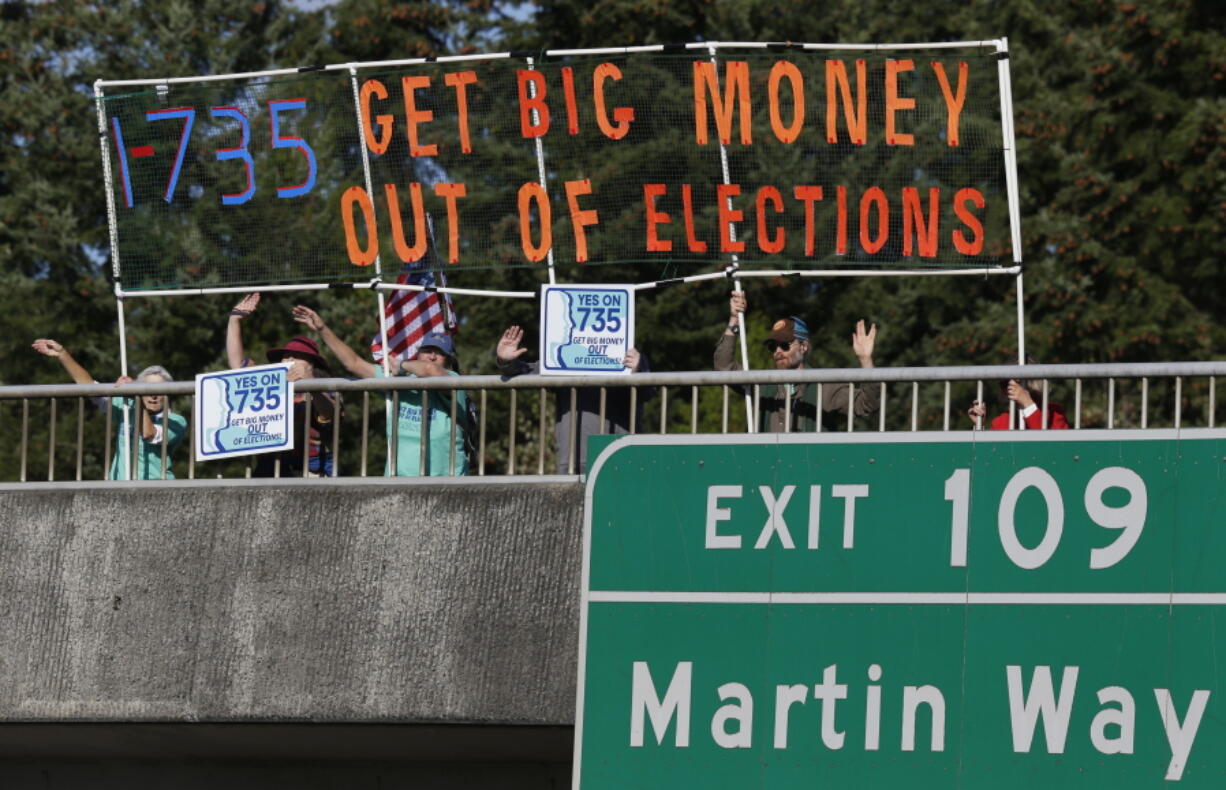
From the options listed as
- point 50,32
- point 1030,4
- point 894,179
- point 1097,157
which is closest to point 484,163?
point 894,179

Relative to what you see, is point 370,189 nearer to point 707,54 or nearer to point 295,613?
point 707,54

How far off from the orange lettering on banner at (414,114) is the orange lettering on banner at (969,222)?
125 inches

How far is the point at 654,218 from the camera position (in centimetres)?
1343

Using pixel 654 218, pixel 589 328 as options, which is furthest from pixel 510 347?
pixel 654 218

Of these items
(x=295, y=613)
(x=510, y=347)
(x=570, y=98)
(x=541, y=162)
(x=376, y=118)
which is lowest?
(x=295, y=613)

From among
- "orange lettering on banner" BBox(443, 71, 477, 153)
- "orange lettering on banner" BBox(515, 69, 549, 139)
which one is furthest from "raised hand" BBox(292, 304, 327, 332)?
"orange lettering on banner" BBox(515, 69, 549, 139)

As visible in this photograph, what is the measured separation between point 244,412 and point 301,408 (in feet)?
1.54

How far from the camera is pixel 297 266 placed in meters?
13.6

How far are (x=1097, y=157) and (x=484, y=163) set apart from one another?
60.0ft

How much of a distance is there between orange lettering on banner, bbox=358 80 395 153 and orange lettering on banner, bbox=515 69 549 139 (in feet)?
2.68

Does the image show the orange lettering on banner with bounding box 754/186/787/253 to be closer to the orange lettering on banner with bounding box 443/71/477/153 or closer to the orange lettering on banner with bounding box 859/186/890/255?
the orange lettering on banner with bounding box 859/186/890/255

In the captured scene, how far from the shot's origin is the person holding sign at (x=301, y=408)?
483 inches

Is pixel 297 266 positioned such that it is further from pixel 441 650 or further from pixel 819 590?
pixel 819 590

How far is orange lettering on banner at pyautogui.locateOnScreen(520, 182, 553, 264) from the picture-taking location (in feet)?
43.4
